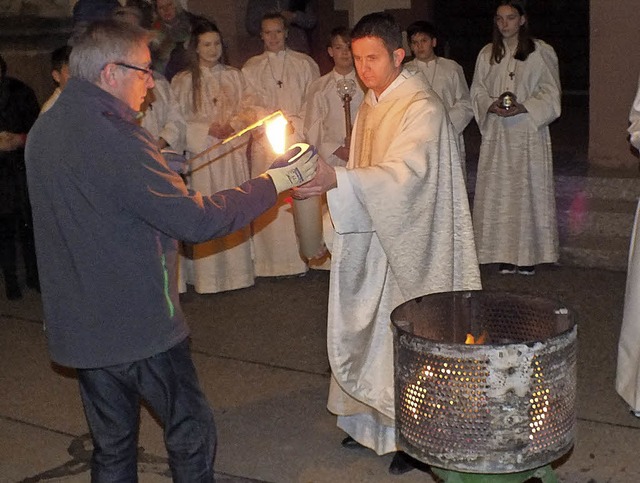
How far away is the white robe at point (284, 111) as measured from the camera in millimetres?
9078

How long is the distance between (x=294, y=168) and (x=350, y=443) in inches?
72.0

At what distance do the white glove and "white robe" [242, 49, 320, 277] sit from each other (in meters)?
4.75

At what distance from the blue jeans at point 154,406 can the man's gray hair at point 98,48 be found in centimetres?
104

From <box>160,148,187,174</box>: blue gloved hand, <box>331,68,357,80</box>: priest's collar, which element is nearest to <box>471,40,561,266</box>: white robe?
<box>331,68,357,80</box>: priest's collar

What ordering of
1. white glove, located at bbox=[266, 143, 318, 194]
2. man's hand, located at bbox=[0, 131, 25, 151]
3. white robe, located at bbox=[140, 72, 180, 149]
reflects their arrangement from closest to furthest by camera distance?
white glove, located at bbox=[266, 143, 318, 194], white robe, located at bbox=[140, 72, 180, 149], man's hand, located at bbox=[0, 131, 25, 151]

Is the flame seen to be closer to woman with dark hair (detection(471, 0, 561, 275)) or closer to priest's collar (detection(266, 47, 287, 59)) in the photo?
woman with dark hair (detection(471, 0, 561, 275))

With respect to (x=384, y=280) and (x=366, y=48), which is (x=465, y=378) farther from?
(x=366, y=48)

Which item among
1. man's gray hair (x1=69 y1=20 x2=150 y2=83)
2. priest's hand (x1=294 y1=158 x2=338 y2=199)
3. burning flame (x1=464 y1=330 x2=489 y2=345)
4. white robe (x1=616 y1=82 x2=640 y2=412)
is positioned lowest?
white robe (x1=616 y1=82 x2=640 y2=412)

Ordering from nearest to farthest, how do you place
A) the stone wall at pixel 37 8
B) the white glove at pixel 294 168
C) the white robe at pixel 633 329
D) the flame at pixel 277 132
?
1. the white glove at pixel 294 168
2. the flame at pixel 277 132
3. the white robe at pixel 633 329
4. the stone wall at pixel 37 8

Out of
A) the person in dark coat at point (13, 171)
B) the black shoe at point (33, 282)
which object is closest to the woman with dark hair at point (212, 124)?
the person in dark coat at point (13, 171)

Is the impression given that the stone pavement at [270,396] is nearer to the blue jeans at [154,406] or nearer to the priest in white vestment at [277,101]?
the priest in white vestment at [277,101]

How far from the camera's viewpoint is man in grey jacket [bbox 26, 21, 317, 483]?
12.3 ft

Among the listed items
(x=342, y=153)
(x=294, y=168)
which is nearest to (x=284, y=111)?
(x=342, y=153)

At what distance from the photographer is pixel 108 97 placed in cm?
384
